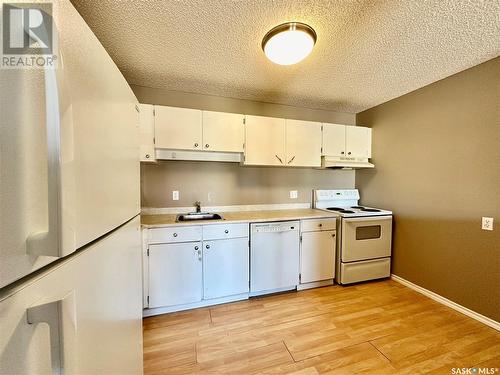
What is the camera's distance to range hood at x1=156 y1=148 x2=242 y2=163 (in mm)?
2232

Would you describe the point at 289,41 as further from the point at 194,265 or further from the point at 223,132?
the point at 194,265

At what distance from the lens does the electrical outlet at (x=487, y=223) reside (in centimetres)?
180

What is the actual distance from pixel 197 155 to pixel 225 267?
1.29 m

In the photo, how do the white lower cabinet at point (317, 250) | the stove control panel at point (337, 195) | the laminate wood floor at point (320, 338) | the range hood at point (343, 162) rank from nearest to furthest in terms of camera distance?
the laminate wood floor at point (320, 338) → the white lower cabinet at point (317, 250) → the range hood at point (343, 162) → the stove control panel at point (337, 195)

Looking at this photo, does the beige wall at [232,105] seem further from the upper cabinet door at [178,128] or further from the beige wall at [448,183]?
the beige wall at [448,183]

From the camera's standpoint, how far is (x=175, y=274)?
6.55 feet

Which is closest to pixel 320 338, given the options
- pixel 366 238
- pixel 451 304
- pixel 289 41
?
pixel 366 238

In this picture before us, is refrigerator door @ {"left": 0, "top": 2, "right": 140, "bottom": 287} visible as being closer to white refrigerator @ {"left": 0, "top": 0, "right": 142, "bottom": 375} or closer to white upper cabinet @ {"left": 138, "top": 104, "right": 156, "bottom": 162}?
A: white refrigerator @ {"left": 0, "top": 0, "right": 142, "bottom": 375}

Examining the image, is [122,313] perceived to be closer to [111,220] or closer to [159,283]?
[111,220]

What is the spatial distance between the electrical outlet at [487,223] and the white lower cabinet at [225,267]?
2.23 metres

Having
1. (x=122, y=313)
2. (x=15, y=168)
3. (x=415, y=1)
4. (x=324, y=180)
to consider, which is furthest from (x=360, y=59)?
(x=122, y=313)

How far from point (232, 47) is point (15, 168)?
1.81m

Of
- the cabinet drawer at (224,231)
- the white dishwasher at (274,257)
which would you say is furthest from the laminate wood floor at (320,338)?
the cabinet drawer at (224,231)

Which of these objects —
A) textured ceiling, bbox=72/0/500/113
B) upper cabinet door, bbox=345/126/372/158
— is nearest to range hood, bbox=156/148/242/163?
textured ceiling, bbox=72/0/500/113
